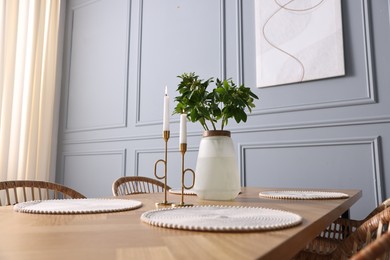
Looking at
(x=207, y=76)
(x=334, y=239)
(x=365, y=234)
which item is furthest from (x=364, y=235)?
(x=207, y=76)

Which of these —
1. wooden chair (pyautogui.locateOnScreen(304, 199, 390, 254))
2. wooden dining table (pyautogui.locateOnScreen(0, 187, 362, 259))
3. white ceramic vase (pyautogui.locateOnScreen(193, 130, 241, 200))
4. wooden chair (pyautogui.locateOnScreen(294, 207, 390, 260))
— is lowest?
wooden chair (pyautogui.locateOnScreen(304, 199, 390, 254))

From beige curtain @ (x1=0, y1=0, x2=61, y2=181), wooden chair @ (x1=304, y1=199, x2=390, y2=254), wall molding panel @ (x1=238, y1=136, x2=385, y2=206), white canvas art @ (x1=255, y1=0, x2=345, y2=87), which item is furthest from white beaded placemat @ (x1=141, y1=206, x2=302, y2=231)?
beige curtain @ (x1=0, y1=0, x2=61, y2=181)

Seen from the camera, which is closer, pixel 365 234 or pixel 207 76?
pixel 365 234

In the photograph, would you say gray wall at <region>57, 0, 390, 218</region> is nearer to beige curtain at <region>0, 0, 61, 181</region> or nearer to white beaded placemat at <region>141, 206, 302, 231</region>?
beige curtain at <region>0, 0, 61, 181</region>

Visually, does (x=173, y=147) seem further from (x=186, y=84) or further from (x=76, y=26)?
(x=76, y=26)

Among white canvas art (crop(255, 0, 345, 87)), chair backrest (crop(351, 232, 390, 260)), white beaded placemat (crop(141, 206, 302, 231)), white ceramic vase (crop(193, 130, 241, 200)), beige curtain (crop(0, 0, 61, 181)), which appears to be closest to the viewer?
chair backrest (crop(351, 232, 390, 260))

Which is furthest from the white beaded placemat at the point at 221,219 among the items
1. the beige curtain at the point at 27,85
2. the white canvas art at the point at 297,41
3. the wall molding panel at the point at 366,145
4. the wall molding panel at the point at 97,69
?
the beige curtain at the point at 27,85

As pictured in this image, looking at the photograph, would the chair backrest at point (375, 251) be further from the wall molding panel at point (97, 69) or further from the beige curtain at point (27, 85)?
the beige curtain at point (27, 85)

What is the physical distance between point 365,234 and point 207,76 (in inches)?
55.9

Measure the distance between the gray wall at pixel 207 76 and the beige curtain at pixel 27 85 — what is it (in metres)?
0.13

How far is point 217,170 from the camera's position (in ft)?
2.45

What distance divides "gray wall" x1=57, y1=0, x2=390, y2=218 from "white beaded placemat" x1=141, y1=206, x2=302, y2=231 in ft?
3.60

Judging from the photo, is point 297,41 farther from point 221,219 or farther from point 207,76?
point 221,219

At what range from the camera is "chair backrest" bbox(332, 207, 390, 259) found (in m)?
0.59
